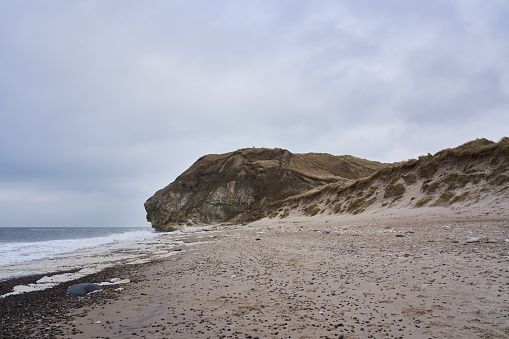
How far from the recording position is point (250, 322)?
446 centimetres

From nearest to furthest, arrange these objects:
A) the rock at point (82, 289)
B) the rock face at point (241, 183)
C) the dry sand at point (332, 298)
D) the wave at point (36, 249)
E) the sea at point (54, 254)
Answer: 1. the dry sand at point (332, 298)
2. the rock at point (82, 289)
3. the sea at point (54, 254)
4. the wave at point (36, 249)
5. the rock face at point (241, 183)

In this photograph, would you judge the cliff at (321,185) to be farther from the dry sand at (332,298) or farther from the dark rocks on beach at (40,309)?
the dark rocks on beach at (40,309)

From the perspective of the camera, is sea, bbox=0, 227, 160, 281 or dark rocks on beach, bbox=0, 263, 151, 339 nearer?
dark rocks on beach, bbox=0, 263, 151, 339

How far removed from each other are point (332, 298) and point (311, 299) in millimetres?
394

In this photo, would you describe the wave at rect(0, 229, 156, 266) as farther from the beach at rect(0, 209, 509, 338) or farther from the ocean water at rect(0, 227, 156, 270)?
the beach at rect(0, 209, 509, 338)

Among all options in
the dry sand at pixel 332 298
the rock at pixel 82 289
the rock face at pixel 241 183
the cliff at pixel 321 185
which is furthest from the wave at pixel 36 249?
the rock face at pixel 241 183

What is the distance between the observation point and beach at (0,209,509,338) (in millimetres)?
4035

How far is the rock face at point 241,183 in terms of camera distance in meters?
52.8

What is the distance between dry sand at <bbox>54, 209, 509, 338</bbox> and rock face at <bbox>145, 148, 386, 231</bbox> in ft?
135

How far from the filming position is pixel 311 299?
531 cm

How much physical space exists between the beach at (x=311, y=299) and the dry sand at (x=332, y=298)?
→ 16 millimetres

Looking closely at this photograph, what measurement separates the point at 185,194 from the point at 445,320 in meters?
62.1

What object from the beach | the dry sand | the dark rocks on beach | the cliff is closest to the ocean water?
the dark rocks on beach

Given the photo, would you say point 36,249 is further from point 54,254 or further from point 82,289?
point 82,289
